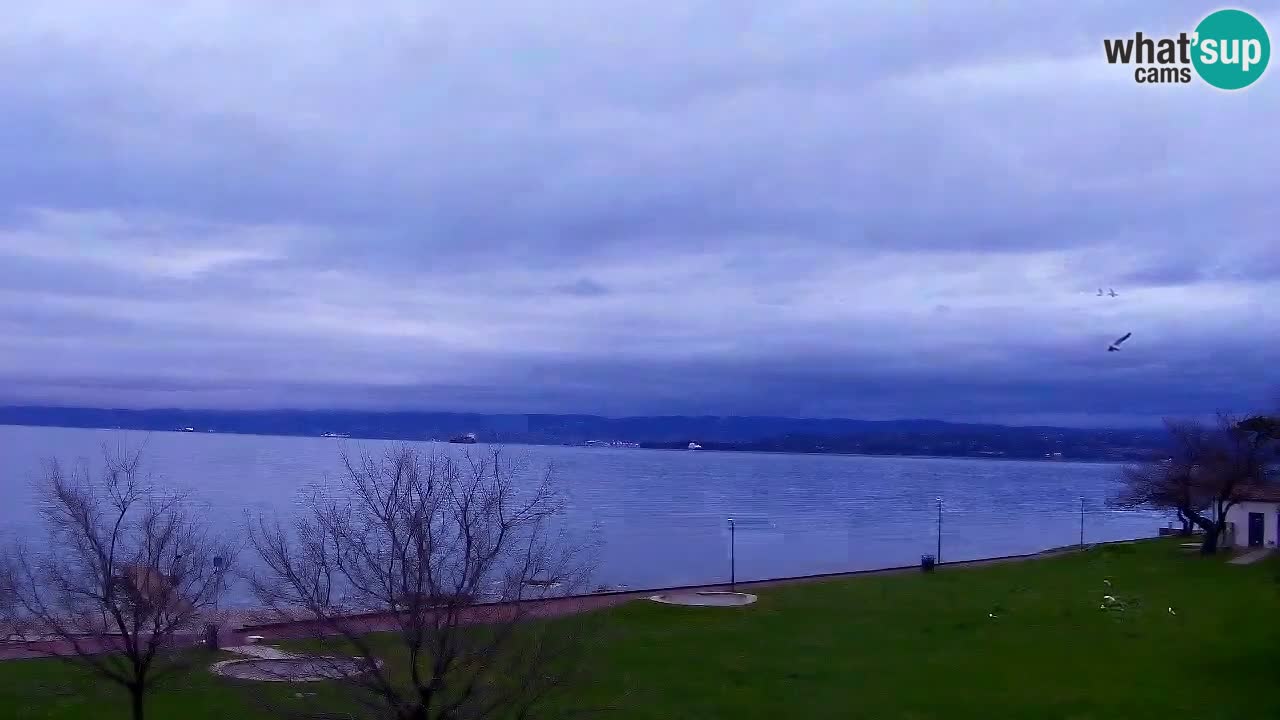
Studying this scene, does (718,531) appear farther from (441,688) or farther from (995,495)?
(995,495)

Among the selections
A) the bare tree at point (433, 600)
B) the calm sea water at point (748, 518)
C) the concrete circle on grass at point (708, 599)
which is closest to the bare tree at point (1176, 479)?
the calm sea water at point (748, 518)

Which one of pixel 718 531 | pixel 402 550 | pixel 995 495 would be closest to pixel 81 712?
pixel 402 550

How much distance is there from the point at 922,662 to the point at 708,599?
45.9 ft

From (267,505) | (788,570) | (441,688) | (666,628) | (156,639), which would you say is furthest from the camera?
(267,505)

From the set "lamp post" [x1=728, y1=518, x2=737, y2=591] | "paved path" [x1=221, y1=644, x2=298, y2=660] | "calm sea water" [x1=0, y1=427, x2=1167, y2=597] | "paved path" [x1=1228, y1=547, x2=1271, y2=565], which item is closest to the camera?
"paved path" [x1=221, y1=644, x2=298, y2=660]

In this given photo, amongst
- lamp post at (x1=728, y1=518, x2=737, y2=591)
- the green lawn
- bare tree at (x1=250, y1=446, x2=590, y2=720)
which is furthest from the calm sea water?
bare tree at (x1=250, y1=446, x2=590, y2=720)

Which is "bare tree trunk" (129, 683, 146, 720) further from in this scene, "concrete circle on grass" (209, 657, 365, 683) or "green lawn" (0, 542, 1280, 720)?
"concrete circle on grass" (209, 657, 365, 683)

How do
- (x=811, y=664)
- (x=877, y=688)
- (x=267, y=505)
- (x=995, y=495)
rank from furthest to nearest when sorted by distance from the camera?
1. (x=995, y=495)
2. (x=267, y=505)
3. (x=811, y=664)
4. (x=877, y=688)

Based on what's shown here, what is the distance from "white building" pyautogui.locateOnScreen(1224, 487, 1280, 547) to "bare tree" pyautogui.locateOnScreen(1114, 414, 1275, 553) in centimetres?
55

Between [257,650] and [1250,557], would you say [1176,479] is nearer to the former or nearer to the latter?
[1250,557]

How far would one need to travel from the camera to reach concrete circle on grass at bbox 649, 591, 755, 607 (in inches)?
1403

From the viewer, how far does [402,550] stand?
1329 centimetres

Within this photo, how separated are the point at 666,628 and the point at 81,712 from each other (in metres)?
14.4

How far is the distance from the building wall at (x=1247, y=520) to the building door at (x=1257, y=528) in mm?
82
